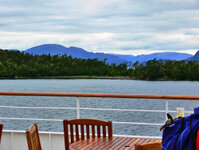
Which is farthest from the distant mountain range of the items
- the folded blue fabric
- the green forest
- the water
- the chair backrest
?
the folded blue fabric

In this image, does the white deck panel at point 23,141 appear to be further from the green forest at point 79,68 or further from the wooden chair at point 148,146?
the green forest at point 79,68

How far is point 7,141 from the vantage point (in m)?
4.04

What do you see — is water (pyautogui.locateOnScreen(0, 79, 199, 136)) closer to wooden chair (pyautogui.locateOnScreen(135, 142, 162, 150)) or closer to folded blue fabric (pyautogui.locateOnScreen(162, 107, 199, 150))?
wooden chair (pyautogui.locateOnScreen(135, 142, 162, 150))

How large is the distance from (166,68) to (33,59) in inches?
792

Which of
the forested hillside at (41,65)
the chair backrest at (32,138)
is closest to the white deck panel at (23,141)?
the chair backrest at (32,138)

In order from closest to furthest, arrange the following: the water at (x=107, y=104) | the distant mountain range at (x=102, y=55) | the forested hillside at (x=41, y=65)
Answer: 1. the water at (x=107, y=104)
2. the forested hillside at (x=41, y=65)
3. the distant mountain range at (x=102, y=55)

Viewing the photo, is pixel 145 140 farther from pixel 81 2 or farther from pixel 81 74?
pixel 81 74

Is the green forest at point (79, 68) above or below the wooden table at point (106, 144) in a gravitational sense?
above

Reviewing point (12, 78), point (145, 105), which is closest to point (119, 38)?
point (12, 78)

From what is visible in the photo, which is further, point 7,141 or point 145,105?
point 145,105

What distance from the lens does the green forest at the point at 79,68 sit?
48.9 m

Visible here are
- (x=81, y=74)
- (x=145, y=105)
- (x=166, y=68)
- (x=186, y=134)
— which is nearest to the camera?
(x=186, y=134)

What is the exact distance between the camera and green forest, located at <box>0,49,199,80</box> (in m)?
48.9

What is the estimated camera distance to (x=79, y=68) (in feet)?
184
